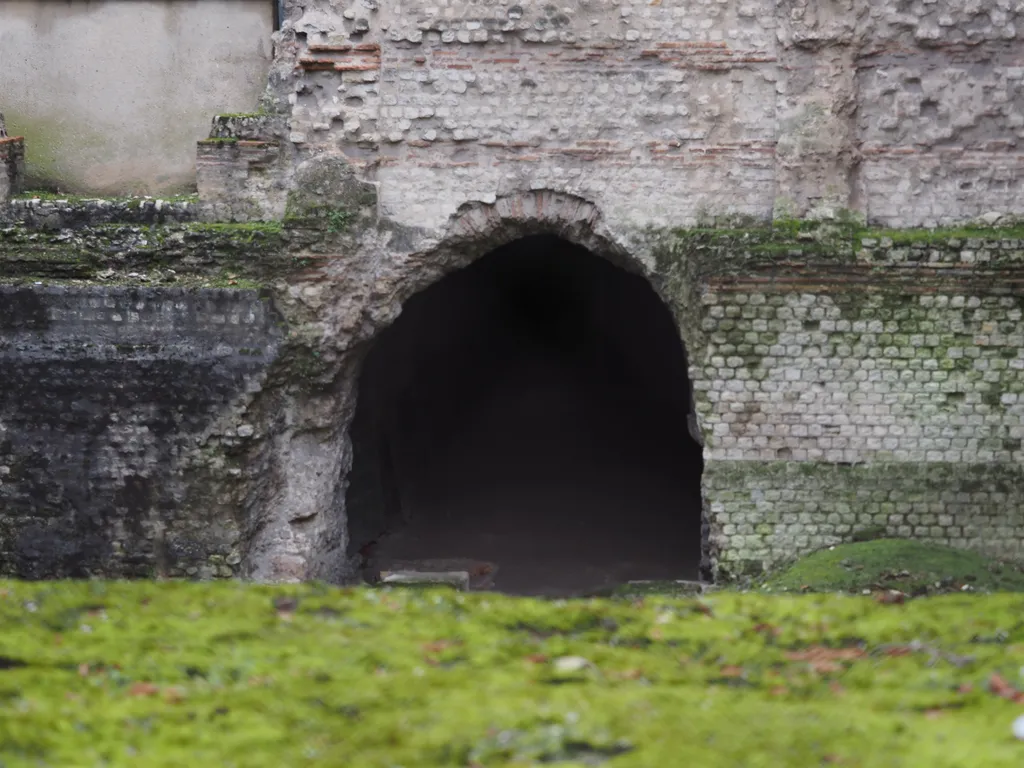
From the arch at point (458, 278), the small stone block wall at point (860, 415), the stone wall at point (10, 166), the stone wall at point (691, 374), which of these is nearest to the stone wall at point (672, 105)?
the arch at point (458, 278)

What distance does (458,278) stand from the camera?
43.0 ft

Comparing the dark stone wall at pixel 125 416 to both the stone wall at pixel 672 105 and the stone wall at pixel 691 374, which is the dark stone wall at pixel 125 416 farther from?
the stone wall at pixel 672 105

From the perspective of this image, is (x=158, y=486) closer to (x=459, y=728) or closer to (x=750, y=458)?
(x=750, y=458)

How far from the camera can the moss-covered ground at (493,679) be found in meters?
3.70

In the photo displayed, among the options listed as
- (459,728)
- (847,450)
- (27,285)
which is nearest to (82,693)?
(459,728)

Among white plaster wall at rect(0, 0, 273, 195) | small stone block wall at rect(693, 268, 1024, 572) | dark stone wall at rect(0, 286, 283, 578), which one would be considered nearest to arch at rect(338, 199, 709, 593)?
small stone block wall at rect(693, 268, 1024, 572)

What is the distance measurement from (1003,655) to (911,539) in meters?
4.07

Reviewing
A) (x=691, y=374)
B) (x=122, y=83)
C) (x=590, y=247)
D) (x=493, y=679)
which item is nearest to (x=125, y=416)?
(x=590, y=247)

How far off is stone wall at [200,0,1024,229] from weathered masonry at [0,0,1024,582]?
21mm

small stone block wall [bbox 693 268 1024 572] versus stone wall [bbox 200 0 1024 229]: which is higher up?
stone wall [bbox 200 0 1024 229]

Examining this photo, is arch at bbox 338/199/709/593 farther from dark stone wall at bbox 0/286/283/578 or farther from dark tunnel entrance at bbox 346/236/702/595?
dark stone wall at bbox 0/286/283/578

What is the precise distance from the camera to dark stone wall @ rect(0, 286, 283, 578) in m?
8.31

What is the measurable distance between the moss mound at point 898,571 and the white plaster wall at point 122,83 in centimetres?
663

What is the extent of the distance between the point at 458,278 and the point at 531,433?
6.99 ft
